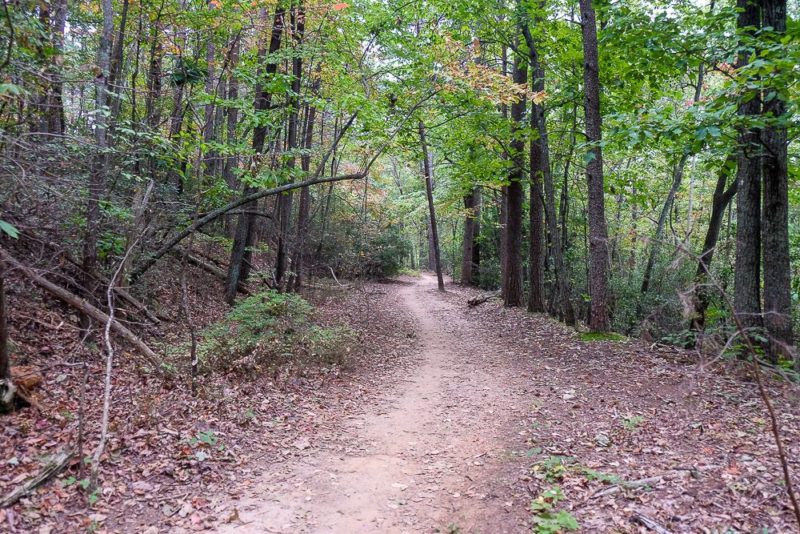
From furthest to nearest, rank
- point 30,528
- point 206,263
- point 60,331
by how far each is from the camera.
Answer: point 206,263 < point 60,331 < point 30,528

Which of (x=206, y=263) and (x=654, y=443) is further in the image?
(x=206, y=263)

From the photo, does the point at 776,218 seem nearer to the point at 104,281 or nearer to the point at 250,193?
the point at 250,193

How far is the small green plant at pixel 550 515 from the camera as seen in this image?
12.3ft

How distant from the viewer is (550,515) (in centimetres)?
395

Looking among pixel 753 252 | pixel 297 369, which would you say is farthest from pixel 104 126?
pixel 753 252

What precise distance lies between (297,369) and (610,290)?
1126 cm

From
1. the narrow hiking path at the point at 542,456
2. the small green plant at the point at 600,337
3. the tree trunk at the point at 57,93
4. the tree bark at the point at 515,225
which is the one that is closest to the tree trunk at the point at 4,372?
the narrow hiking path at the point at 542,456

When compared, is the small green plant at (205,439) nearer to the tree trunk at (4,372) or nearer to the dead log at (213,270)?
the tree trunk at (4,372)

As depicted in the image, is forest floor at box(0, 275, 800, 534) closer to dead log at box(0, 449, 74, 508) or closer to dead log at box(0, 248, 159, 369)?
dead log at box(0, 449, 74, 508)

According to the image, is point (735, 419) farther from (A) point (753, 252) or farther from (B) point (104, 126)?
(B) point (104, 126)

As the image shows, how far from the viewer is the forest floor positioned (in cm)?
393

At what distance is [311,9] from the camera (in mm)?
10875

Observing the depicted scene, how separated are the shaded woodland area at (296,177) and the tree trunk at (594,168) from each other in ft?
0.13

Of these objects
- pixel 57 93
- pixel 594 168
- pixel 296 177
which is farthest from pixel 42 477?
pixel 594 168
